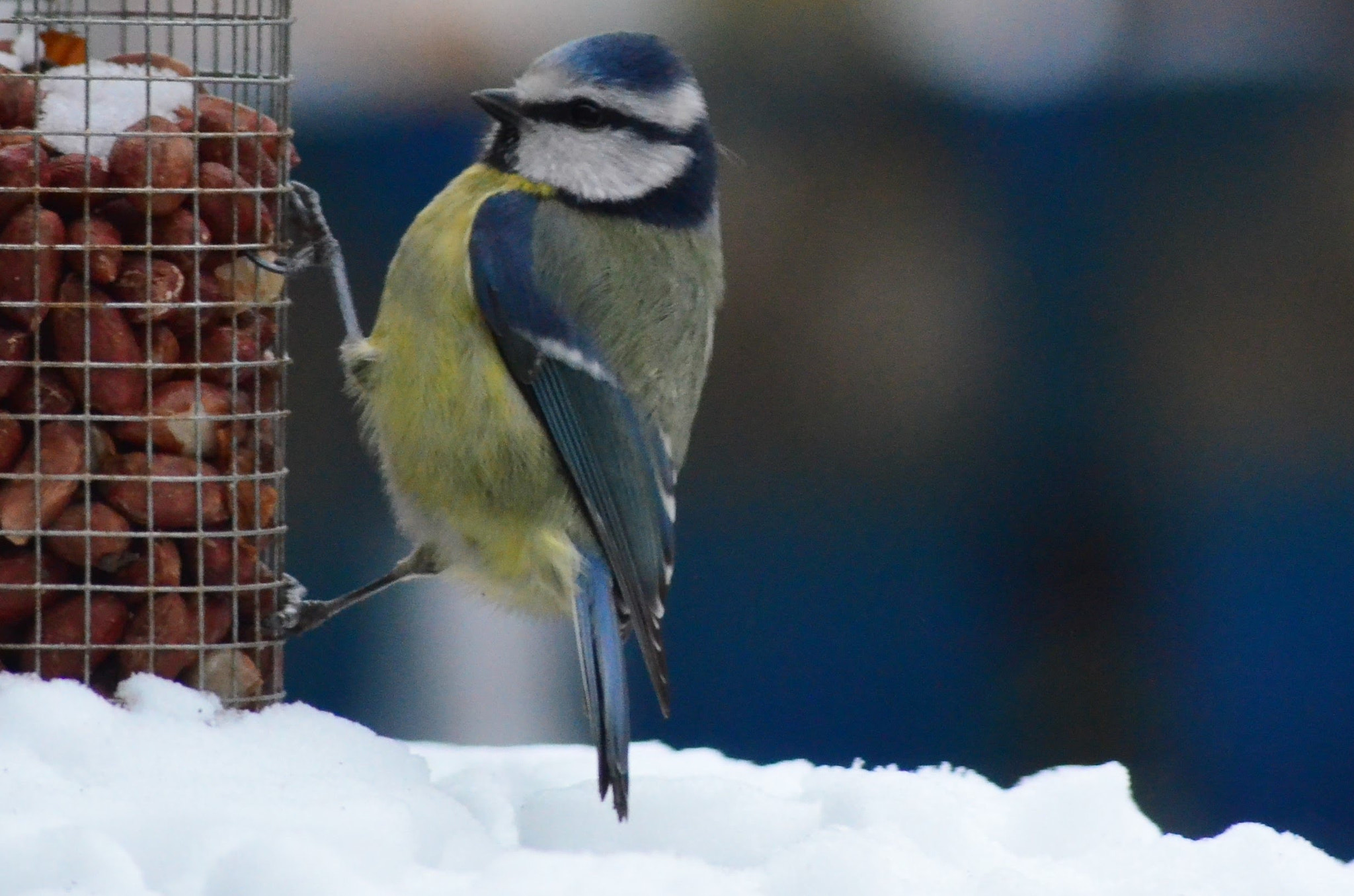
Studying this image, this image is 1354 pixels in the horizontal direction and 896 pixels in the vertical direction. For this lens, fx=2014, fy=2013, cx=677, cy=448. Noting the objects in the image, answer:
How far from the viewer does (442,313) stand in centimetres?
278

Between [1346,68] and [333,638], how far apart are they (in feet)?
10.2

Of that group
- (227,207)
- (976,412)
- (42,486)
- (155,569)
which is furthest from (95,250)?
(976,412)

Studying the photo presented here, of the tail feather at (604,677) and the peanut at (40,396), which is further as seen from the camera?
the peanut at (40,396)

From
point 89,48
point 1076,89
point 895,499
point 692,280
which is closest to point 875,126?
point 1076,89

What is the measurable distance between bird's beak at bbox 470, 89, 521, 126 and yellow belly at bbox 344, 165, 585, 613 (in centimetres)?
18

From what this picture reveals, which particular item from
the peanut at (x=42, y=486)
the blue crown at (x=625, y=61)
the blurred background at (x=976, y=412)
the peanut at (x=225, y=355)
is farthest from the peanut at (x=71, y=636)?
the blurred background at (x=976, y=412)

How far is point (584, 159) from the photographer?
9.59 feet

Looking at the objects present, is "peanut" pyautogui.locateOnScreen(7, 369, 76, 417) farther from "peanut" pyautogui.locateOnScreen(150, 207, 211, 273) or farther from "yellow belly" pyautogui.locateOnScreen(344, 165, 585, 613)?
"yellow belly" pyautogui.locateOnScreen(344, 165, 585, 613)

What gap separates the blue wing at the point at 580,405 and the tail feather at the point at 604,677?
36mm

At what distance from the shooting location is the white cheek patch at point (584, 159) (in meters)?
2.91

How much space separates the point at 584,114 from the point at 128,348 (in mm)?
748

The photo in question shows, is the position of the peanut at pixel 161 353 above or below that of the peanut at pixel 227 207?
below

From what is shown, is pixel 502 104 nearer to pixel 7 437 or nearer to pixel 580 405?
pixel 580 405

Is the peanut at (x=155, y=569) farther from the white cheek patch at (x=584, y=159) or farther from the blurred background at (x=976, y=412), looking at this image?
the blurred background at (x=976, y=412)
